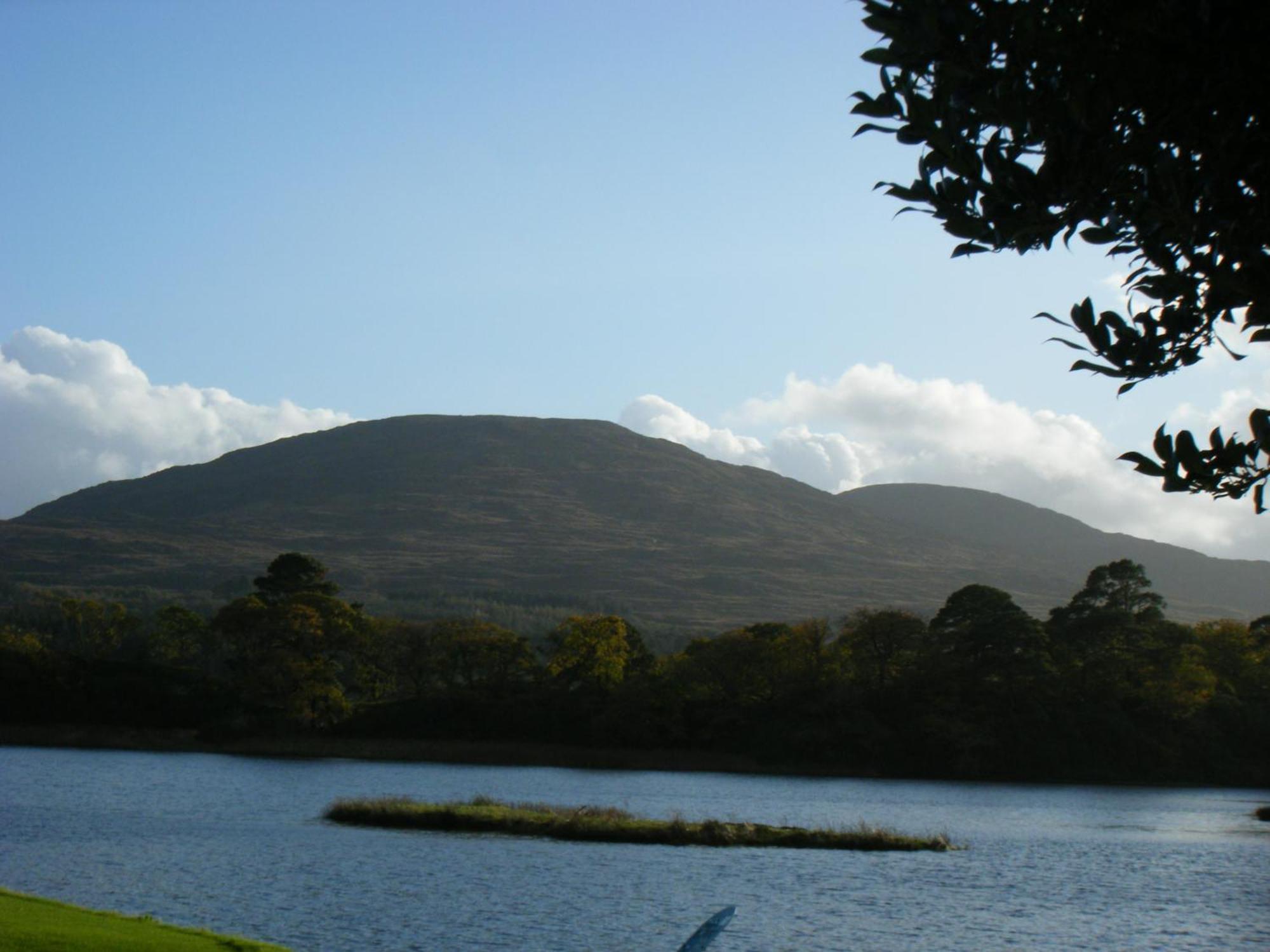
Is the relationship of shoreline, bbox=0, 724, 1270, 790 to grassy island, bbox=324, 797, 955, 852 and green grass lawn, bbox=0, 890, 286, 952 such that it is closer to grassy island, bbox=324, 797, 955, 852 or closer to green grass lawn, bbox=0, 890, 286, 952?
grassy island, bbox=324, 797, 955, 852

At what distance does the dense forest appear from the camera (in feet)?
292

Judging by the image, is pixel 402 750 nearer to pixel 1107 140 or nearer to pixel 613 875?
pixel 613 875

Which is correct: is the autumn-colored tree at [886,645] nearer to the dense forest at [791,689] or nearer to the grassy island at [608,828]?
the dense forest at [791,689]

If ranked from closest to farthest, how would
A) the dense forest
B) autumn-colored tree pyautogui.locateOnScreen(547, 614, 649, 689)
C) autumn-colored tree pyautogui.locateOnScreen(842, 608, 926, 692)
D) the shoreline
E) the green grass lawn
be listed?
the green grass lawn → the shoreline → the dense forest → autumn-colored tree pyautogui.locateOnScreen(842, 608, 926, 692) → autumn-colored tree pyautogui.locateOnScreen(547, 614, 649, 689)

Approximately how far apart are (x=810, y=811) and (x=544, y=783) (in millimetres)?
17940

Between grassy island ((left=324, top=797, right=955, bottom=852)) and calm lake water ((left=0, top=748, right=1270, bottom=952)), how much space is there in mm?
1482

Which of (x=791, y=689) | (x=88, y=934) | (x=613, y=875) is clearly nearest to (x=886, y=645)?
(x=791, y=689)

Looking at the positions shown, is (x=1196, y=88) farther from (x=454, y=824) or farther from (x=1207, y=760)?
(x=1207, y=760)

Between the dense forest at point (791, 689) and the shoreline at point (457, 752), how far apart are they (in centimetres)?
62

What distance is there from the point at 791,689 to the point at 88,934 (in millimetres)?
81014

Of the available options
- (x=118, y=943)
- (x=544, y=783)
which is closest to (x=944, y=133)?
(x=118, y=943)

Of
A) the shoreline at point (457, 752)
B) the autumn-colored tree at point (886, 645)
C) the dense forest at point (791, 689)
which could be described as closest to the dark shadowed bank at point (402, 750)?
the shoreline at point (457, 752)

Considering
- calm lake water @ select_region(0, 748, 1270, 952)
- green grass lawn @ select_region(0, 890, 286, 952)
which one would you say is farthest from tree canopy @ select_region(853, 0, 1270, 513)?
calm lake water @ select_region(0, 748, 1270, 952)

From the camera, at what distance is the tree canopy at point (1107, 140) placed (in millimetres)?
6898
